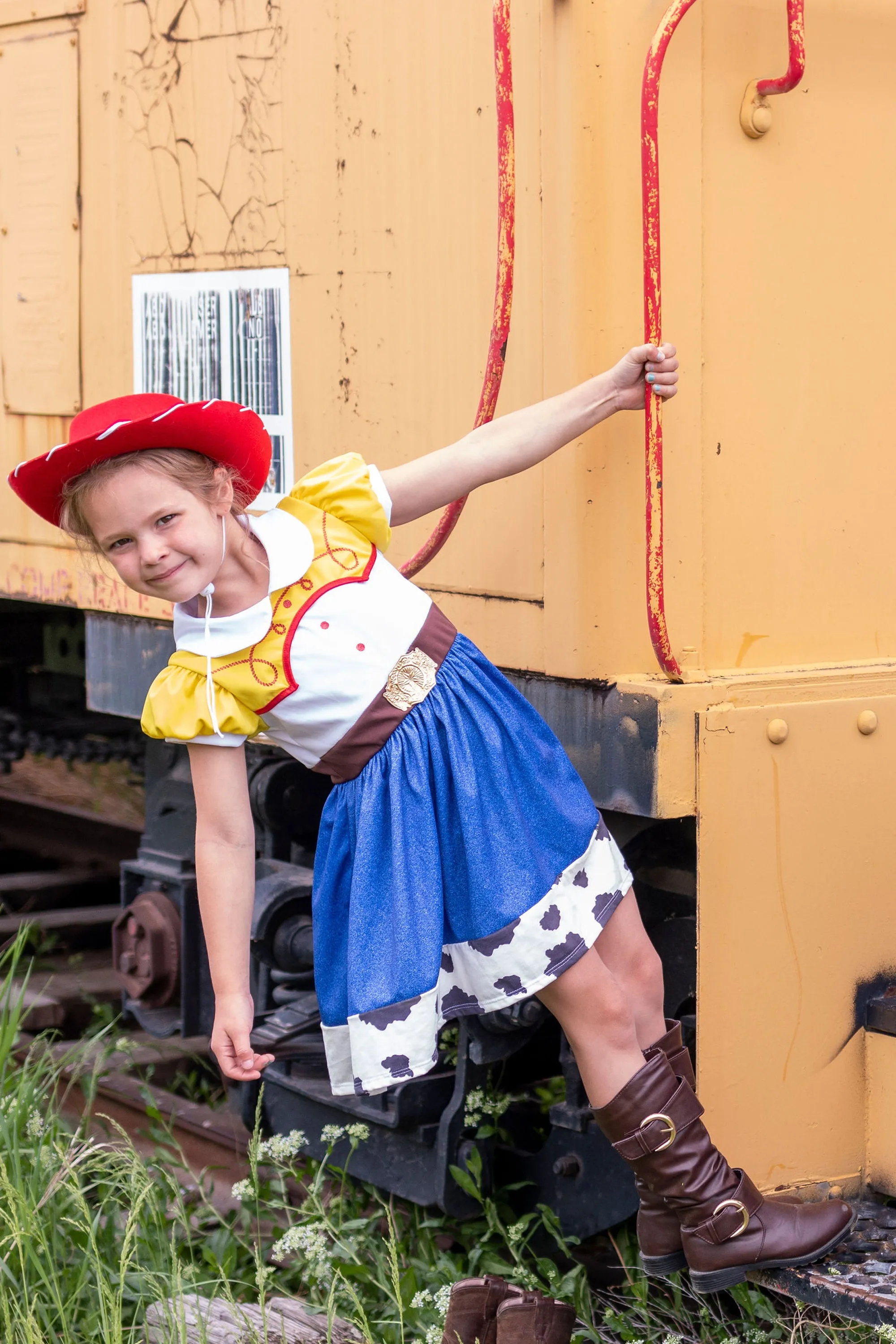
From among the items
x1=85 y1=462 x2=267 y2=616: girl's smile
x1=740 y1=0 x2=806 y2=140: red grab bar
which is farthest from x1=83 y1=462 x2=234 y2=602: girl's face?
A: x1=740 y1=0 x2=806 y2=140: red grab bar

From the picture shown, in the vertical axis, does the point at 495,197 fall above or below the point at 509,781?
above

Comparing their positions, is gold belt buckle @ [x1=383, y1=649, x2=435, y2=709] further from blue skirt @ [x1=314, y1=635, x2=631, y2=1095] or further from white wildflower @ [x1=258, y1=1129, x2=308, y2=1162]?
white wildflower @ [x1=258, y1=1129, x2=308, y2=1162]

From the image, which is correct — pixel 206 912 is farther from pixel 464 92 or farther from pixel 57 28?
pixel 57 28

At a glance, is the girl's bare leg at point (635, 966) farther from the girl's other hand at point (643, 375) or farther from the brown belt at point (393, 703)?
the girl's other hand at point (643, 375)

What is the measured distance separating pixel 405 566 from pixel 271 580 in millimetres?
399

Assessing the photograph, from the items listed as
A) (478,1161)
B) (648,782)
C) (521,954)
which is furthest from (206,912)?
(478,1161)

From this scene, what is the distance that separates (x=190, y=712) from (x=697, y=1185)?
3.14 feet

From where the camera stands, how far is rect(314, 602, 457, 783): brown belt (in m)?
2.22

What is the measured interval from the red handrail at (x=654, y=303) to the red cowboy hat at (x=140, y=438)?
53cm

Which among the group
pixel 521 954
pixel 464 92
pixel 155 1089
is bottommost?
pixel 155 1089

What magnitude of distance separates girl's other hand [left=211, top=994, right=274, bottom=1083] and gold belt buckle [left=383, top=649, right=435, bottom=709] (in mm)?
452

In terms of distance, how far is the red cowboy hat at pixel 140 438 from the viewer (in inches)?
80.2

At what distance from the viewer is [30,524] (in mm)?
3684

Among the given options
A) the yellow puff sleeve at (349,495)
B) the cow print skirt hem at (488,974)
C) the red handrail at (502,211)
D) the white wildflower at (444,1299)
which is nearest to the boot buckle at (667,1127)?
the cow print skirt hem at (488,974)
